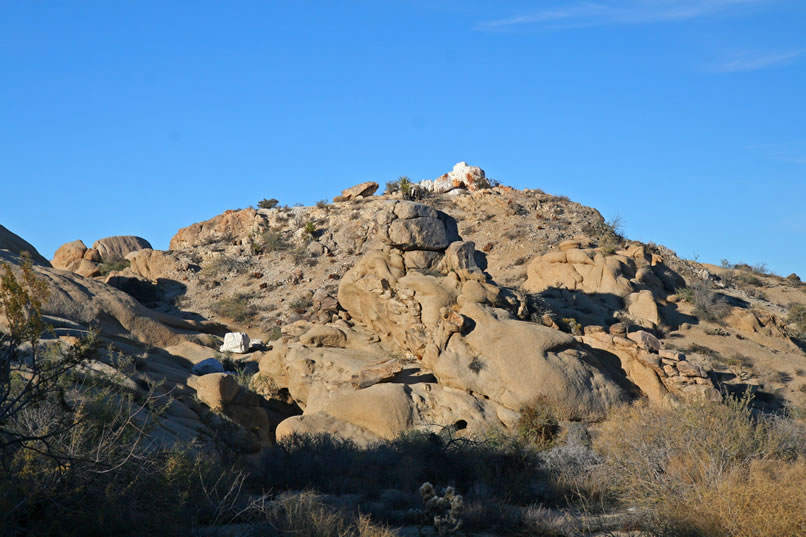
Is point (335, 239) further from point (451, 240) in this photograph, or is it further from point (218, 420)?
point (218, 420)

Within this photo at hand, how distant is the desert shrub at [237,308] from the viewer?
3105cm

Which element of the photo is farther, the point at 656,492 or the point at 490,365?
the point at 490,365

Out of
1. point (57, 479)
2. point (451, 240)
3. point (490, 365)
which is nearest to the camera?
point (57, 479)

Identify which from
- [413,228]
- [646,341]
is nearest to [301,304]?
[413,228]

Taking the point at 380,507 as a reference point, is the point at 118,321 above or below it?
above

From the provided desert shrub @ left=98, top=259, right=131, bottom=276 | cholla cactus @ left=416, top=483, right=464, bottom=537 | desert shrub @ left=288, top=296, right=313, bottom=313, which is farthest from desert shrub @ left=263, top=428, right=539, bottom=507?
desert shrub @ left=98, top=259, right=131, bottom=276

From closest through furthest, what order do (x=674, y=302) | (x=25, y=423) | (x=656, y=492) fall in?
(x=25, y=423) < (x=656, y=492) < (x=674, y=302)

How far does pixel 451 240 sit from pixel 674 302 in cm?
A: 1105

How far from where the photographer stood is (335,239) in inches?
1465

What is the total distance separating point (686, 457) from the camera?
882 cm

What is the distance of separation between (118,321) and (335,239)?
16799 millimetres

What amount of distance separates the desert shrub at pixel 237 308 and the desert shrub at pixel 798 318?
20.3m

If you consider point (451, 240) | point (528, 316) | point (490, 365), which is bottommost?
point (490, 365)

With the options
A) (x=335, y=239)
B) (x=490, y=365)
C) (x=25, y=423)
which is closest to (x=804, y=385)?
(x=490, y=365)
